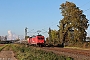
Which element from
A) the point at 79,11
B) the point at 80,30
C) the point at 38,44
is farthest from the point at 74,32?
the point at 38,44

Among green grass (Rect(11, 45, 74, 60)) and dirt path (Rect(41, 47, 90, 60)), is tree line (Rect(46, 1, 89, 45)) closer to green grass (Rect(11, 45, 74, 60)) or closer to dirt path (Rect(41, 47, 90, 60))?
dirt path (Rect(41, 47, 90, 60))

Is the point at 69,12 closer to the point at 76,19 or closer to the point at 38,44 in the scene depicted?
the point at 76,19

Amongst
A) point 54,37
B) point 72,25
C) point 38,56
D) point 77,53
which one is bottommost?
point 38,56

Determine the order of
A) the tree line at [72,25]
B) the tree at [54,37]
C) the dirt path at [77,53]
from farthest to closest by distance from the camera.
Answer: the tree at [54,37] → the tree line at [72,25] → the dirt path at [77,53]

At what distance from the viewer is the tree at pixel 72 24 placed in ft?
259

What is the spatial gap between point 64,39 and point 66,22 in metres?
5.76

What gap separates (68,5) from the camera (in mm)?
84375

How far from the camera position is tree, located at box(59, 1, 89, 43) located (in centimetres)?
7881

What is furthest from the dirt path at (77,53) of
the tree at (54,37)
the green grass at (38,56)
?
the tree at (54,37)

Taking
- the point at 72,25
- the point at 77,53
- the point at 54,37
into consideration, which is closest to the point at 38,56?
the point at 77,53

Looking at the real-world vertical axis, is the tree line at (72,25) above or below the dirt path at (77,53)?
above

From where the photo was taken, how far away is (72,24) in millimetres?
80938

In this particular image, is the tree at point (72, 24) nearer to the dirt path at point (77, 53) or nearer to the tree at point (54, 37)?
the tree at point (54, 37)

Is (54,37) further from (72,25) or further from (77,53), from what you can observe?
(77,53)
